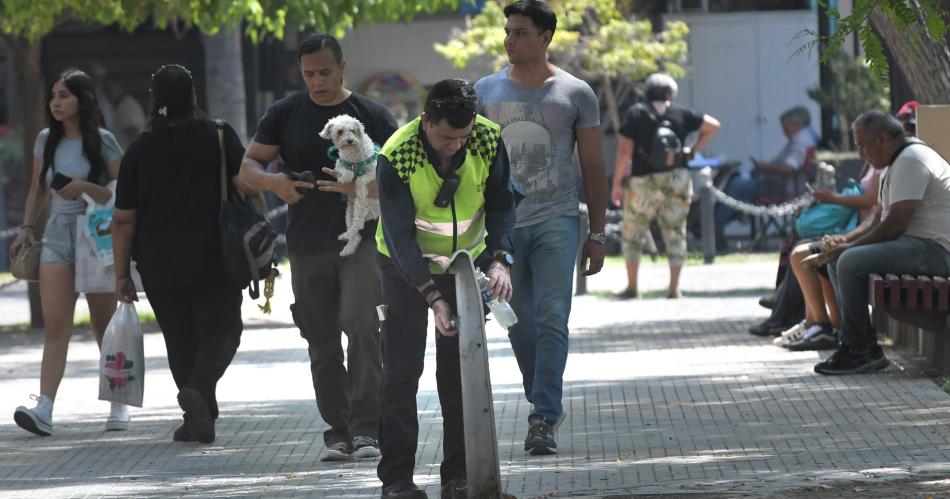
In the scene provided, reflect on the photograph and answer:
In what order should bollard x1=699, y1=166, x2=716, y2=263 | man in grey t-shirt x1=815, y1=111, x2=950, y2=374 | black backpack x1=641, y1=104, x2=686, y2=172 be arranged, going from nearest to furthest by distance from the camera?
man in grey t-shirt x1=815, y1=111, x2=950, y2=374
black backpack x1=641, y1=104, x2=686, y2=172
bollard x1=699, y1=166, x2=716, y2=263

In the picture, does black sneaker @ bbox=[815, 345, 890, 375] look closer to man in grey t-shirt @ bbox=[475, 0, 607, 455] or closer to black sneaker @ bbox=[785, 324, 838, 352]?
black sneaker @ bbox=[785, 324, 838, 352]

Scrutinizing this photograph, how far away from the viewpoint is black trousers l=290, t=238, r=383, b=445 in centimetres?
819

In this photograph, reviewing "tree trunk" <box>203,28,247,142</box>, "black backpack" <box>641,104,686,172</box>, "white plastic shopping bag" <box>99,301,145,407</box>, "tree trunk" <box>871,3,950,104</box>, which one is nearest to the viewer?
"white plastic shopping bag" <box>99,301,145,407</box>

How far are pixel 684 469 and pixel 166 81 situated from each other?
3.18 metres

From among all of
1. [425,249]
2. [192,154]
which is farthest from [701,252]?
[425,249]

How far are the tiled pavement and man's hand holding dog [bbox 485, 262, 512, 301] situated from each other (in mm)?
835

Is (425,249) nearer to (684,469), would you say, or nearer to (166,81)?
(684,469)

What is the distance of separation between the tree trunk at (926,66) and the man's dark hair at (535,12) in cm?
344

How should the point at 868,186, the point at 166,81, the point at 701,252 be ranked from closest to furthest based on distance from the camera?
the point at 166,81 → the point at 868,186 → the point at 701,252

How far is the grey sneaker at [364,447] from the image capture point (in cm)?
823

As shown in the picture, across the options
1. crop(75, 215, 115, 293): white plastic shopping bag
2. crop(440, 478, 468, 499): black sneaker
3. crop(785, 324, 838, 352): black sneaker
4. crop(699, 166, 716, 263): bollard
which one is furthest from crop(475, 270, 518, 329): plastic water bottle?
crop(699, 166, 716, 263): bollard

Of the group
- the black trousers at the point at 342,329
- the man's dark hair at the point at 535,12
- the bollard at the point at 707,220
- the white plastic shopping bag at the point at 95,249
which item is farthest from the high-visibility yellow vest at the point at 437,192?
the bollard at the point at 707,220

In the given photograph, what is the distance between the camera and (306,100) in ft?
27.2

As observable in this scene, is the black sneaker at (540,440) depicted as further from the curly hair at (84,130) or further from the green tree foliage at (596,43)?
the green tree foliage at (596,43)
